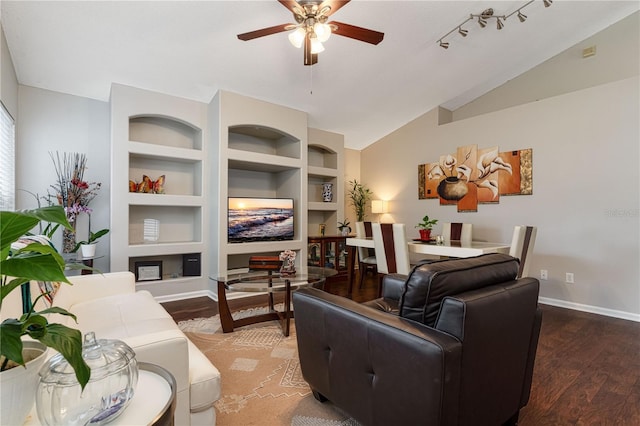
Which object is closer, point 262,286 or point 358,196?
point 262,286

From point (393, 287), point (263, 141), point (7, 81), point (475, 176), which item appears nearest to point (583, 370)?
point (393, 287)

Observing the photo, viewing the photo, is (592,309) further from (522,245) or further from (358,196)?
(358,196)

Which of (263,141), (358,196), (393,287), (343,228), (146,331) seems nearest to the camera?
(146,331)

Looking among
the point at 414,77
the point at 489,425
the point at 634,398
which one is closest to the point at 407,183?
the point at 414,77

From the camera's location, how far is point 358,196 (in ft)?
20.6

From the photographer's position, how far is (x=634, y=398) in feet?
6.09

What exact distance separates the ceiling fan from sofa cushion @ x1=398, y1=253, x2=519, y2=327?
2.00 meters

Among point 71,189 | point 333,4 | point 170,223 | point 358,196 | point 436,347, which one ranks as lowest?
point 436,347

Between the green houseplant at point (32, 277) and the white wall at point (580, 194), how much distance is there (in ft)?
15.5

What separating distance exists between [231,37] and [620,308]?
5063 millimetres

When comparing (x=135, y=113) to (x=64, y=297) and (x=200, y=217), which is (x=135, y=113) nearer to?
(x=200, y=217)

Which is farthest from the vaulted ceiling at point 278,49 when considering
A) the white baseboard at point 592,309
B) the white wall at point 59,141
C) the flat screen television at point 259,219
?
the white baseboard at point 592,309

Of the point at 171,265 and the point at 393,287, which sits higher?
the point at 393,287

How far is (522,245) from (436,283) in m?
2.52
